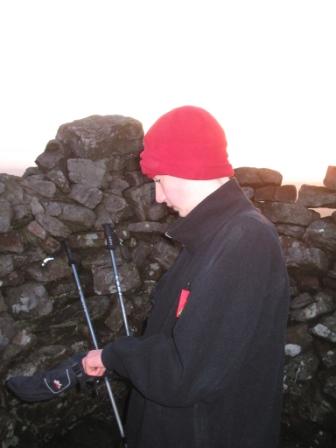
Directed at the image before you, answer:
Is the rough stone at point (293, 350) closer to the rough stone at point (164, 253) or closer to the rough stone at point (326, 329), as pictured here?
the rough stone at point (326, 329)

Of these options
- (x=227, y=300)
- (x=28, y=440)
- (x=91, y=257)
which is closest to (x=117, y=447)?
(x=28, y=440)

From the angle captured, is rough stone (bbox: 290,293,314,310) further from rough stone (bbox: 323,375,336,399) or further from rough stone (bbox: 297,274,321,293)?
rough stone (bbox: 323,375,336,399)

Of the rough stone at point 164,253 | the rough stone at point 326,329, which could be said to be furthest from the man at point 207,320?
the rough stone at point 326,329

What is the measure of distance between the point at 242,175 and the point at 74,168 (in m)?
2.86

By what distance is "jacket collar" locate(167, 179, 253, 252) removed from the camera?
207cm

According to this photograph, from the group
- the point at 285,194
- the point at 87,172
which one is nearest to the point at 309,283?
the point at 285,194

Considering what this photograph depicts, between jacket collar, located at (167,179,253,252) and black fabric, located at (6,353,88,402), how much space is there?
116 cm

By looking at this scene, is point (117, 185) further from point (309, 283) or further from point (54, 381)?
point (54, 381)

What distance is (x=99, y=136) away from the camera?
5785 millimetres

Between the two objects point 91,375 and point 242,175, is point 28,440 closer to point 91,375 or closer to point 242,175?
point 91,375

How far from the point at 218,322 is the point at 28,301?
3910mm

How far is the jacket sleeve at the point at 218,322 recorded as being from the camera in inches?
66.6

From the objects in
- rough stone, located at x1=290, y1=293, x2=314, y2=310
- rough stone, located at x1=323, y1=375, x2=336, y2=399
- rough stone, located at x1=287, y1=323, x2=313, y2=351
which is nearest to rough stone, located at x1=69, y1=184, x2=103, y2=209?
rough stone, located at x1=290, y1=293, x2=314, y2=310

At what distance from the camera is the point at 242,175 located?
6.36m
